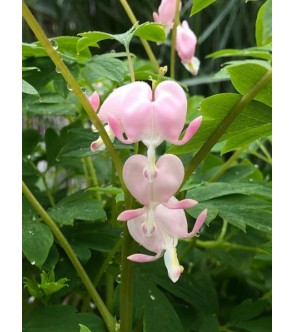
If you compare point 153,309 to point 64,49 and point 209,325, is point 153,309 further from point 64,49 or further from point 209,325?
point 64,49

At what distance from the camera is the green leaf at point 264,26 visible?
2.46ft

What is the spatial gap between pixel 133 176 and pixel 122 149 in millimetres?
264

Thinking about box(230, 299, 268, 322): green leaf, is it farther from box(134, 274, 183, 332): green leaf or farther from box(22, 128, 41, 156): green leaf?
box(22, 128, 41, 156): green leaf

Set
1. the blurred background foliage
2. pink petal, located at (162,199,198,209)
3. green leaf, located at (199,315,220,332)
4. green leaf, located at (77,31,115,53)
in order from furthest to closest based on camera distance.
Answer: the blurred background foliage → green leaf, located at (199,315,220,332) → green leaf, located at (77,31,115,53) → pink petal, located at (162,199,198,209)

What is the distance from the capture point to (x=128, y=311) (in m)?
0.47

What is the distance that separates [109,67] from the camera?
0.62 meters

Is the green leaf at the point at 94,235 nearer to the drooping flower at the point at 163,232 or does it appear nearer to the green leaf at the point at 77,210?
the green leaf at the point at 77,210

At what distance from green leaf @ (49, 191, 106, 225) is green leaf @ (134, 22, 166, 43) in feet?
0.57

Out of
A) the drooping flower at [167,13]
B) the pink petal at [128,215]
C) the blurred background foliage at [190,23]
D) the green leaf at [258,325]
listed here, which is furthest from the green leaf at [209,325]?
the blurred background foliage at [190,23]

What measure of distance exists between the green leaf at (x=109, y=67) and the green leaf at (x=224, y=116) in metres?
0.13

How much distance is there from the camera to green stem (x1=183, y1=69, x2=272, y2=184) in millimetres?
459

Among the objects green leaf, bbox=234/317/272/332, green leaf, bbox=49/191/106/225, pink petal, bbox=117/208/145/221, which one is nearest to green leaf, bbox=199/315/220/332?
green leaf, bbox=234/317/272/332
